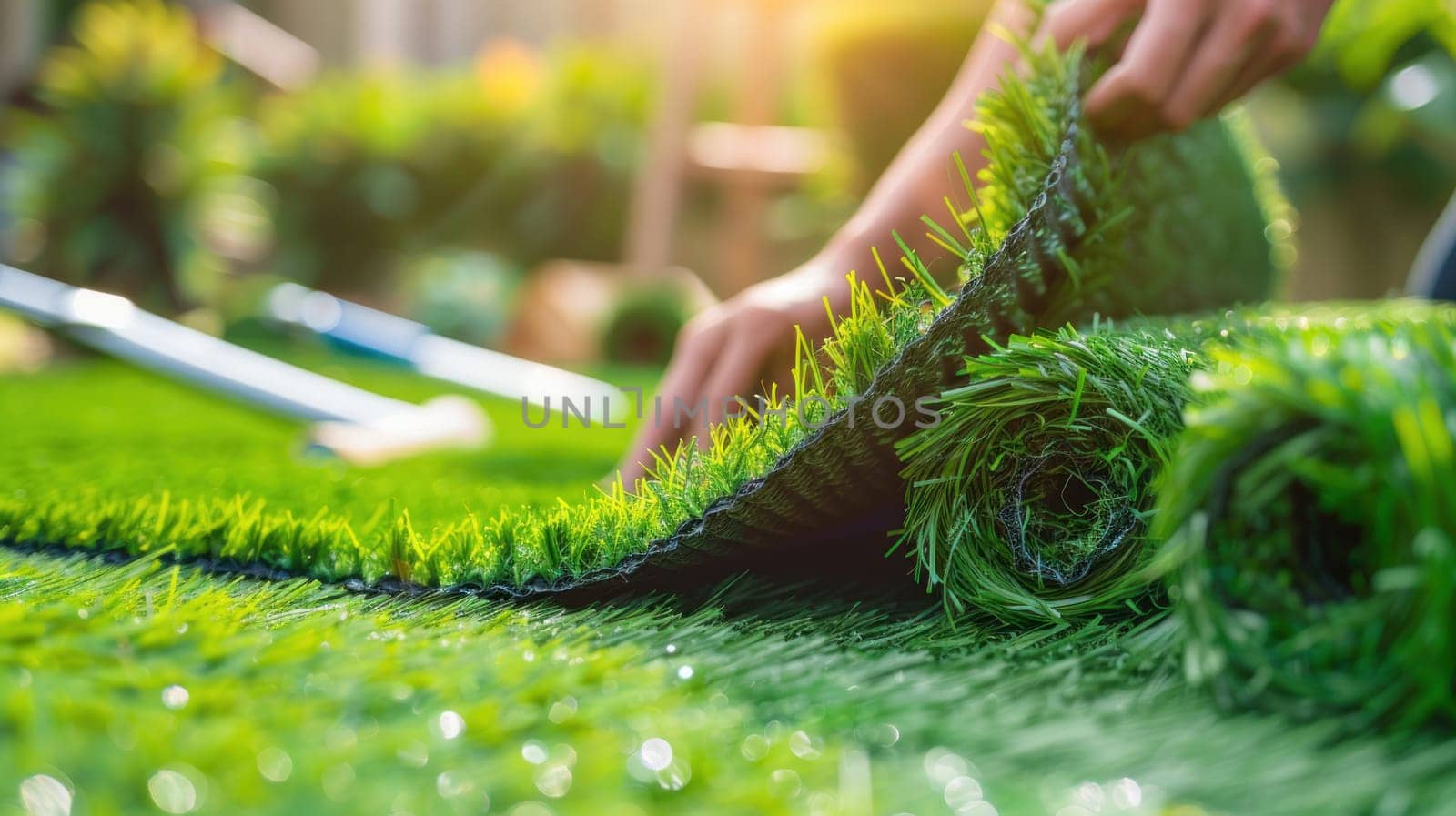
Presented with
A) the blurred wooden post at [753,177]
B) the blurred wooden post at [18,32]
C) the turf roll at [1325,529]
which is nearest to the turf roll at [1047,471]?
the turf roll at [1325,529]

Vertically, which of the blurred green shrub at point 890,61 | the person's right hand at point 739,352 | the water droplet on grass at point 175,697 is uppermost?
the blurred green shrub at point 890,61

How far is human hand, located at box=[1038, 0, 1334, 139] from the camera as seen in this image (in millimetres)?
610

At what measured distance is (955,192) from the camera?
29.6 inches

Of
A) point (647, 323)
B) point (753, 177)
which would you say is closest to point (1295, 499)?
point (647, 323)

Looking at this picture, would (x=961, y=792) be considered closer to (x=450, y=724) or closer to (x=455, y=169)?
(x=450, y=724)

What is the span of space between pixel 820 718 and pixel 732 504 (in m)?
0.15

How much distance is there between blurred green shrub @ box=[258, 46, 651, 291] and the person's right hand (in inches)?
202

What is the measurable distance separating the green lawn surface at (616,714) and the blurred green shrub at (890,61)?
3503 mm

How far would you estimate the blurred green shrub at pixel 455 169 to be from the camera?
570cm

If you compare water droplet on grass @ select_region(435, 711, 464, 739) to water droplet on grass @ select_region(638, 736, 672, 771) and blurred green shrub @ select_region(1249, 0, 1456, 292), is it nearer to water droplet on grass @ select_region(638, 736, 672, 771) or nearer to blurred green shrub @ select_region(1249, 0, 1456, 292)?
water droplet on grass @ select_region(638, 736, 672, 771)

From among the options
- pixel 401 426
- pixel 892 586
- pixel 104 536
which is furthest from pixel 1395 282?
pixel 104 536

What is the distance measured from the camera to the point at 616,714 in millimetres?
422

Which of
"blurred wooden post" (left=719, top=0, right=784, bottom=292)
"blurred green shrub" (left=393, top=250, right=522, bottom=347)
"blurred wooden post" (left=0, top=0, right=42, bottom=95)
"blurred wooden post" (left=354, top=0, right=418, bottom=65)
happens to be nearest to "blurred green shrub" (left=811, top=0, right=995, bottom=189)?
"blurred wooden post" (left=719, top=0, right=784, bottom=292)

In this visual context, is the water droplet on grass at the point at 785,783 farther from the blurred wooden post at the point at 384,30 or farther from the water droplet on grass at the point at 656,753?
the blurred wooden post at the point at 384,30
